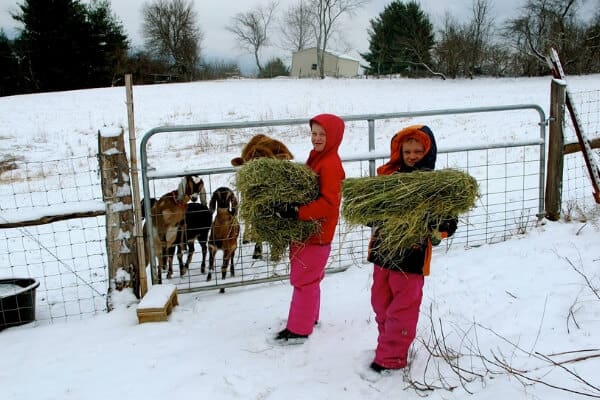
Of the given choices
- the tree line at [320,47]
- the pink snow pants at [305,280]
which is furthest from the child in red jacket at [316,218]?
the tree line at [320,47]

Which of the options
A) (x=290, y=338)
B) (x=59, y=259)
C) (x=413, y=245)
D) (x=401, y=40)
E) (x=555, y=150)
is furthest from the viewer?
(x=401, y=40)

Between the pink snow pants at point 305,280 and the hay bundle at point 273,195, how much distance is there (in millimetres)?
122

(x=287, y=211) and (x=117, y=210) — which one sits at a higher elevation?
(x=287, y=211)

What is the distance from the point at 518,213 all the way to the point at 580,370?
4.52 metres

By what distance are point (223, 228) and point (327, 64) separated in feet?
169

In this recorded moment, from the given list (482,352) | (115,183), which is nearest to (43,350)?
(115,183)

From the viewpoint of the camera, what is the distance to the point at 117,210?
14.4ft

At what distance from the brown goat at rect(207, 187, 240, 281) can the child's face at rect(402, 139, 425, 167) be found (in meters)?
2.27

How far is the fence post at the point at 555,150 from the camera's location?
5.62 meters

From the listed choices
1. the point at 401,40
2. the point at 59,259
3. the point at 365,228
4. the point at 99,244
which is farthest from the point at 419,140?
the point at 401,40

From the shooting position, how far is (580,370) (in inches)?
103

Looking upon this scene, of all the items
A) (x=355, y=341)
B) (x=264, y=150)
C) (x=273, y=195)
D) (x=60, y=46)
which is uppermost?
(x=60, y=46)

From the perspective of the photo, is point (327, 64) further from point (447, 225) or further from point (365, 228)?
point (447, 225)

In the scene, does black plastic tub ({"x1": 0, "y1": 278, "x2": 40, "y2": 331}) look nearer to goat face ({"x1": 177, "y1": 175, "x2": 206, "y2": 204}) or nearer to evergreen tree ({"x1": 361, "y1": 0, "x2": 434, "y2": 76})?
goat face ({"x1": 177, "y1": 175, "x2": 206, "y2": 204})
